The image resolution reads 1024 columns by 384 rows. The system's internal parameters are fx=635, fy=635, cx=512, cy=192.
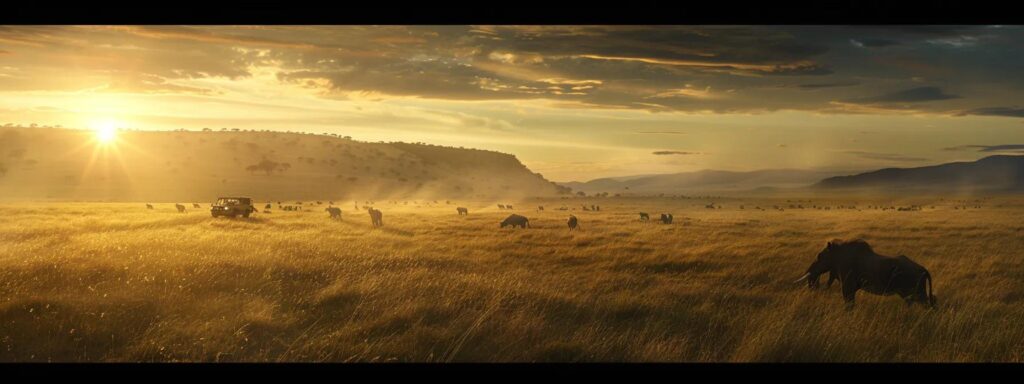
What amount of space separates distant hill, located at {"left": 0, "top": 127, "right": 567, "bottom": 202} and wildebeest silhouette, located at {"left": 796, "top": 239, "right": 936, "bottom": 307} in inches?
3085

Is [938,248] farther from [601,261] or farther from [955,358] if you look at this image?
[955,358]

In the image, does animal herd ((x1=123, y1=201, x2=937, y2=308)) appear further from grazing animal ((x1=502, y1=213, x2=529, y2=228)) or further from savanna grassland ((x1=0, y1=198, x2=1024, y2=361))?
grazing animal ((x1=502, y1=213, x2=529, y2=228))

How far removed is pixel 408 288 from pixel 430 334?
2477 millimetres

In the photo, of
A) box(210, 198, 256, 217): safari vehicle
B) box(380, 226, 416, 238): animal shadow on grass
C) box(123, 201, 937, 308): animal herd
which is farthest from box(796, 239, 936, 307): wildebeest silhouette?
box(210, 198, 256, 217): safari vehicle

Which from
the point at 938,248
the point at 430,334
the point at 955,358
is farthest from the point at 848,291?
the point at 938,248

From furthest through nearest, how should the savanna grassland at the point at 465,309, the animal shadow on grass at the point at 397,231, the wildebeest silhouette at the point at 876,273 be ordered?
1. the animal shadow on grass at the point at 397,231
2. the wildebeest silhouette at the point at 876,273
3. the savanna grassland at the point at 465,309

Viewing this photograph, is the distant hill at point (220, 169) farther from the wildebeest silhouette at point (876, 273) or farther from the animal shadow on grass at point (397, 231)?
the wildebeest silhouette at point (876, 273)

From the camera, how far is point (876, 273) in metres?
9.92

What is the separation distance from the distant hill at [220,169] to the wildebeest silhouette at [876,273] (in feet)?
257

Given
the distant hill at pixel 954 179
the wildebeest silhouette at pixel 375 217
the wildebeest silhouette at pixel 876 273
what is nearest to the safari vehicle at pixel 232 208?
the wildebeest silhouette at pixel 375 217

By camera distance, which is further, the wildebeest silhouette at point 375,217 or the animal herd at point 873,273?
the wildebeest silhouette at point 375,217

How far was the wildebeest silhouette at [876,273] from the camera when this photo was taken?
982cm

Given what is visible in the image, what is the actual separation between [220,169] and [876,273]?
107 m

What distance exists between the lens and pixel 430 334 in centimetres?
854
